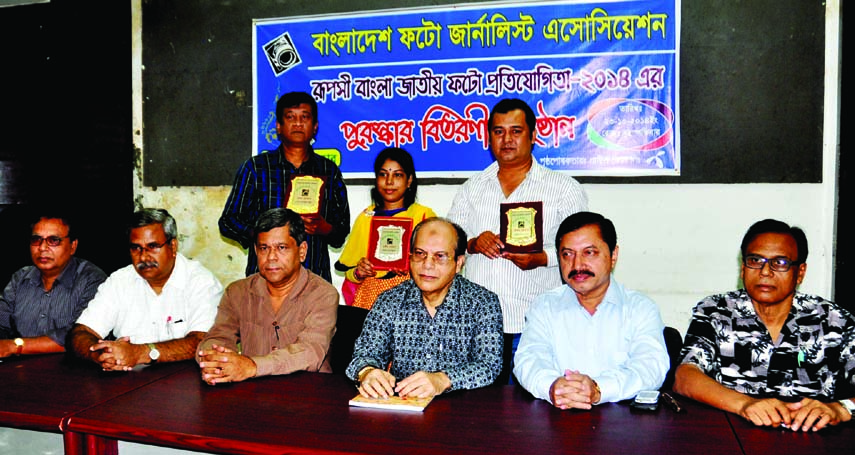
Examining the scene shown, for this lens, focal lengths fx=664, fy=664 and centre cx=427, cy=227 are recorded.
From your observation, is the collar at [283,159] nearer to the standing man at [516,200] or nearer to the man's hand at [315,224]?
the man's hand at [315,224]

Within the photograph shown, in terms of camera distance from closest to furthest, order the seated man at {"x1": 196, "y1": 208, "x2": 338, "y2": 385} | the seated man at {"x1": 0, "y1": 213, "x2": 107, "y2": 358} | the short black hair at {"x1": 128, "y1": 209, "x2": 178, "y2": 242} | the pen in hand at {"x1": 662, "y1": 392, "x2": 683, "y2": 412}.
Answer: the pen in hand at {"x1": 662, "y1": 392, "x2": 683, "y2": 412} → the seated man at {"x1": 196, "y1": 208, "x2": 338, "y2": 385} → the short black hair at {"x1": 128, "y1": 209, "x2": 178, "y2": 242} → the seated man at {"x1": 0, "y1": 213, "x2": 107, "y2": 358}

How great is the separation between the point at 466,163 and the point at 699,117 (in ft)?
5.27

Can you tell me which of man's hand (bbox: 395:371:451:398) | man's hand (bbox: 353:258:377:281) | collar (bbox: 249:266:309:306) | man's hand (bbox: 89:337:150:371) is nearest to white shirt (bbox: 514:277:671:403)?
man's hand (bbox: 395:371:451:398)

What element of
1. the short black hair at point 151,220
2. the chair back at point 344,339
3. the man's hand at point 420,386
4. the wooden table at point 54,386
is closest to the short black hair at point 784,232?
the man's hand at point 420,386

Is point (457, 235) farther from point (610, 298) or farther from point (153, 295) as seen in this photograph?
point (153, 295)

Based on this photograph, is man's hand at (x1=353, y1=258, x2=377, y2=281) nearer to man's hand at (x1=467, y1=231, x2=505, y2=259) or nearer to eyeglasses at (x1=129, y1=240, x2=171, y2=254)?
man's hand at (x1=467, y1=231, x2=505, y2=259)

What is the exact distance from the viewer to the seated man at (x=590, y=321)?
2.45 m

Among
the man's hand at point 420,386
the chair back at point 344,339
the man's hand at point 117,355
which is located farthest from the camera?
the chair back at point 344,339

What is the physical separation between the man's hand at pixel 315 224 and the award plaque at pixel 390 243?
0.83ft

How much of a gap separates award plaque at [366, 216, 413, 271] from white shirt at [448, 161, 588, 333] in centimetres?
35

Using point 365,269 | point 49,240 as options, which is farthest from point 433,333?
point 49,240

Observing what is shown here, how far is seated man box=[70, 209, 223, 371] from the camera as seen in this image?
3.15 meters

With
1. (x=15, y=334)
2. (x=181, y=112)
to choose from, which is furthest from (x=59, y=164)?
(x=15, y=334)

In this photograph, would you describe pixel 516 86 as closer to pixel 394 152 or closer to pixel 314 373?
pixel 394 152
